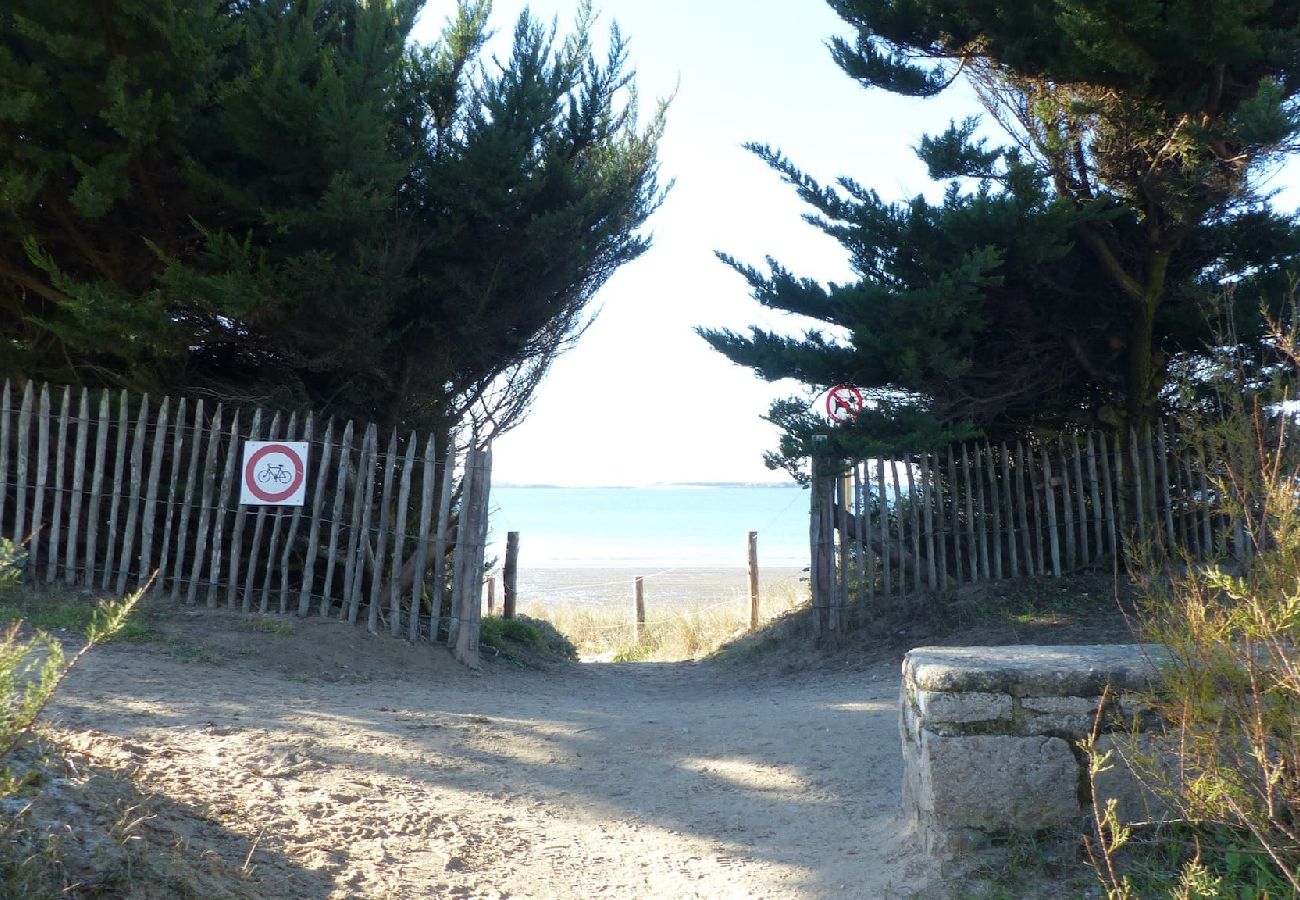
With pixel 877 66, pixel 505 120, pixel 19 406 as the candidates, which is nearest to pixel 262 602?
pixel 19 406

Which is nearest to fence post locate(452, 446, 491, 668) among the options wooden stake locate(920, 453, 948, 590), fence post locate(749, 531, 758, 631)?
wooden stake locate(920, 453, 948, 590)

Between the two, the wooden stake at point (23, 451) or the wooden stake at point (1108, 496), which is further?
the wooden stake at point (1108, 496)

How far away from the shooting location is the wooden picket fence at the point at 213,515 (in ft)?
30.0

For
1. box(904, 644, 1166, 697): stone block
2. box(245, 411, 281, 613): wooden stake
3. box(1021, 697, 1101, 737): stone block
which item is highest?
box(245, 411, 281, 613): wooden stake

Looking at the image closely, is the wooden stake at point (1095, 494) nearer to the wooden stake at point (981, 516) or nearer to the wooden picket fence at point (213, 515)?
the wooden stake at point (981, 516)

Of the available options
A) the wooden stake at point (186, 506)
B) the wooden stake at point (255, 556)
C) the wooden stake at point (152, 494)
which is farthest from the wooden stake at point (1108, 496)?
the wooden stake at point (152, 494)

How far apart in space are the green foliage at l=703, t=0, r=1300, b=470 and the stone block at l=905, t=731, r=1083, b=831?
5.14m

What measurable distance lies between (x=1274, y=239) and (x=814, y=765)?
25.1 feet

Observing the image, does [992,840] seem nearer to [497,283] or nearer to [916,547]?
[916,547]

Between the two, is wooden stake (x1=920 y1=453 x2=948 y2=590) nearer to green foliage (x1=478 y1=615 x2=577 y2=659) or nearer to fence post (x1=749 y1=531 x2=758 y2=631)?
fence post (x1=749 y1=531 x2=758 y2=631)

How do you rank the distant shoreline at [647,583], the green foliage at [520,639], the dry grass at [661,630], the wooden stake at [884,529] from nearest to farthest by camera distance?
the wooden stake at [884,529]
the green foliage at [520,639]
the dry grass at [661,630]
the distant shoreline at [647,583]

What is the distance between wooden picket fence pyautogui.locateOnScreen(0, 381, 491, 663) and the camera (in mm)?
9133

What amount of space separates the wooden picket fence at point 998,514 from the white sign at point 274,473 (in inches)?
187

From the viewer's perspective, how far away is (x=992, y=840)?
4250mm
